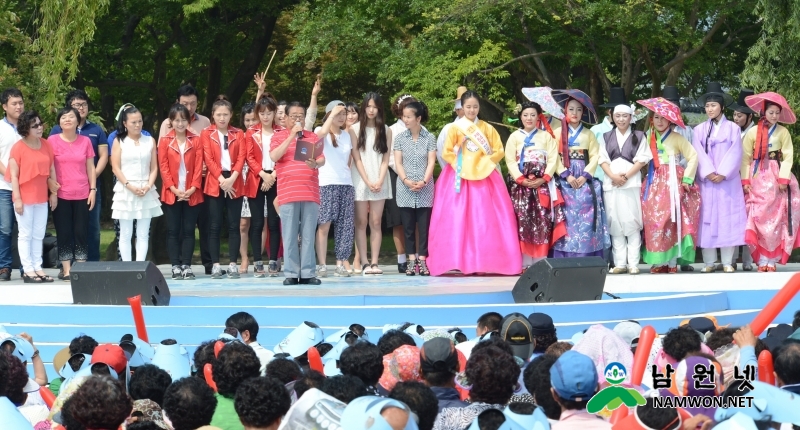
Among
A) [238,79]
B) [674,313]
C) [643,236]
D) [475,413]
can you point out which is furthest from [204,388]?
[238,79]

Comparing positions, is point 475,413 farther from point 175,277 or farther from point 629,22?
point 629,22

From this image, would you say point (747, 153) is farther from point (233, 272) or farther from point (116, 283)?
point (116, 283)

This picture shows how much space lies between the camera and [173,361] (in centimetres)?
530

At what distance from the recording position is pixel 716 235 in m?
10.4

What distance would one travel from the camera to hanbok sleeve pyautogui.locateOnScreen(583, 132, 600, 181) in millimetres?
10219

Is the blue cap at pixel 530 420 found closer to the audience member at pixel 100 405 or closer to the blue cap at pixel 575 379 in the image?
the blue cap at pixel 575 379

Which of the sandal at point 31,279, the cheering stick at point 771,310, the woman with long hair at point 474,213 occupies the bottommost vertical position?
the cheering stick at point 771,310

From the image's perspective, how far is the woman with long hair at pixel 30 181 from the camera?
9.59 meters

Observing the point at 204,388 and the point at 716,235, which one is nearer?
the point at 204,388

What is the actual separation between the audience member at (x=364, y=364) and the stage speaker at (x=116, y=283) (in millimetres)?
3903

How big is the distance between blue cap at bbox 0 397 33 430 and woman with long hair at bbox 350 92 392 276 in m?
6.92

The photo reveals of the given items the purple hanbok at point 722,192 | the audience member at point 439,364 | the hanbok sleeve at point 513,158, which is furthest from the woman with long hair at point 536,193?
the audience member at point 439,364

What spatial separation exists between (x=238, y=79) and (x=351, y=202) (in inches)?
360

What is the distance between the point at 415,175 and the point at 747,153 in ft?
9.88
